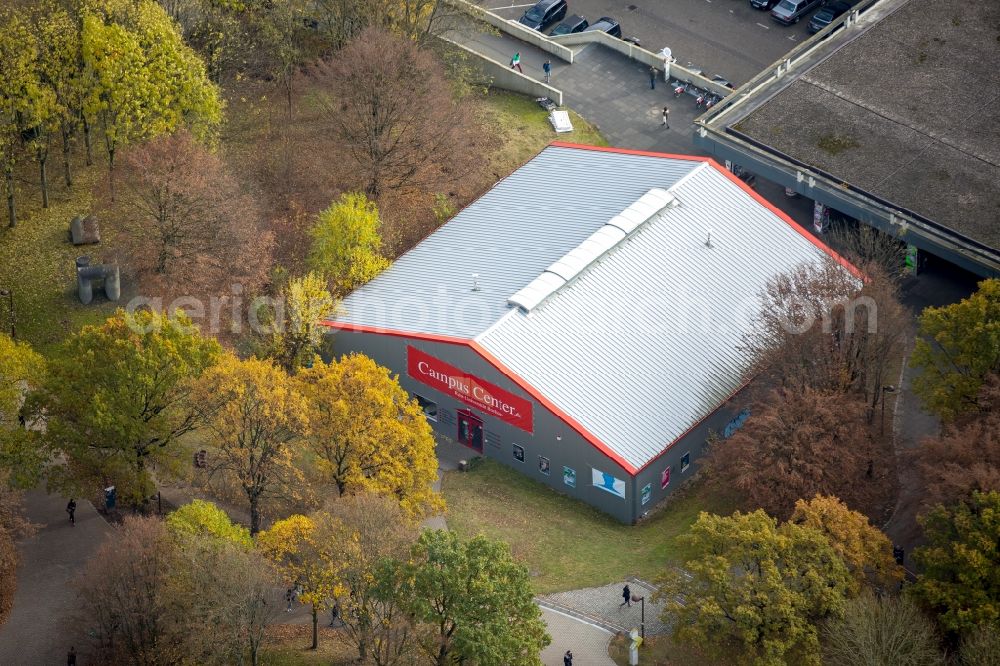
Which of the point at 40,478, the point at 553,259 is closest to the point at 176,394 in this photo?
the point at 40,478

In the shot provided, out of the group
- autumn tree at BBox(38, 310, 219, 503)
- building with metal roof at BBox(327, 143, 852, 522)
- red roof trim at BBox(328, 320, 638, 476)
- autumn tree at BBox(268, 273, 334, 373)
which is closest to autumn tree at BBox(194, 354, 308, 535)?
autumn tree at BBox(38, 310, 219, 503)

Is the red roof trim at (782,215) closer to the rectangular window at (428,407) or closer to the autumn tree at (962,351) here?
the autumn tree at (962,351)

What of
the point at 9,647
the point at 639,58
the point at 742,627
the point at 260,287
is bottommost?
the point at 9,647

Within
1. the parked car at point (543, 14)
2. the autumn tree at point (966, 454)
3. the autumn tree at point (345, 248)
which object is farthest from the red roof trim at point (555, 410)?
the parked car at point (543, 14)

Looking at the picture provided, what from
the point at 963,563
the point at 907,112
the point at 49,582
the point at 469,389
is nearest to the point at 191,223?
the point at 469,389

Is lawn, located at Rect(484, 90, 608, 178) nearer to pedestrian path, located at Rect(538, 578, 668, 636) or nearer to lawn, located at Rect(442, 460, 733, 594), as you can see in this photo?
lawn, located at Rect(442, 460, 733, 594)

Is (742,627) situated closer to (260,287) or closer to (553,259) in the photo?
(553,259)
